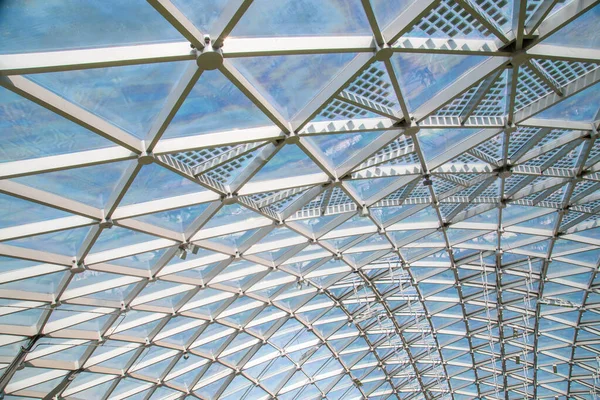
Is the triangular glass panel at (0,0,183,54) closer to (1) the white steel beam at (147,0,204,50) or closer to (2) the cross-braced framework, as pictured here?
(2) the cross-braced framework

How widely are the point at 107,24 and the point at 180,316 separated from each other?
24.8 meters

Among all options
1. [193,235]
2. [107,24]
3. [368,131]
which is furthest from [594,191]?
[107,24]

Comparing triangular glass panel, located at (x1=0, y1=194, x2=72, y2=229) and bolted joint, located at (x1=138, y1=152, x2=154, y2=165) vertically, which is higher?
triangular glass panel, located at (x1=0, y1=194, x2=72, y2=229)

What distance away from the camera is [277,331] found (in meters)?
41.2

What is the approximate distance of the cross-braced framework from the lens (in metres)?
13.0

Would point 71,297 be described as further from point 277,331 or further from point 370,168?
point 277,331

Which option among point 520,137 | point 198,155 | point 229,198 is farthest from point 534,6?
point 229,198

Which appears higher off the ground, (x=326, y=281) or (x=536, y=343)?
(x=326, y=281)

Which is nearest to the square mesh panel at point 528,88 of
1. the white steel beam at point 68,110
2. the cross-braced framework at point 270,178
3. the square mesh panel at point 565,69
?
the cross-braced framework at point 270,178

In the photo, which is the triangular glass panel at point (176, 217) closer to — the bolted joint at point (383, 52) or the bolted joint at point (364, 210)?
the bolted joint at point (364, 210)

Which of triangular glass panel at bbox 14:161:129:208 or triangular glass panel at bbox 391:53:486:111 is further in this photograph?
triangular glass panel at bbox 14:161:129:208

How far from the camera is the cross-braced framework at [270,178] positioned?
1298 cm

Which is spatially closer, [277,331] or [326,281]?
[326,281]

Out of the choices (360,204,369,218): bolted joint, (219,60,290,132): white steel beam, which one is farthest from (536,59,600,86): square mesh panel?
(360,204,369,218): bolted joint
